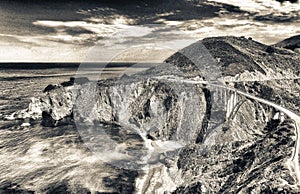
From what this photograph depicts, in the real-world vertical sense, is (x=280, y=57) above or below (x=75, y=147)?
above

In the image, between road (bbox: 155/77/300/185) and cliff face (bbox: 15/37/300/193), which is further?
cliff face (bbox: 15/37/300/193)

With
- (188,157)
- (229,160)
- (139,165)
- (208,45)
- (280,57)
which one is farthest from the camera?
(208,45)

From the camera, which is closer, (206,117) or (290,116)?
(290,116)

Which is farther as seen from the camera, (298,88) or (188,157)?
(298,88)

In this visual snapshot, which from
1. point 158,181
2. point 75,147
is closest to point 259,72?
point 158,181

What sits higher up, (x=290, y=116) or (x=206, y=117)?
(x=290, y=116)

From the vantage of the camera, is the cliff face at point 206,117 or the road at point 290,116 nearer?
the road at point 290,116

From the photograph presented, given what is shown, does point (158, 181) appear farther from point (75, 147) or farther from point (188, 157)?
point (75, 147)

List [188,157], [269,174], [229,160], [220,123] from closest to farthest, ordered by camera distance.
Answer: [269,174] → [229,160] → [188,157] → [220,123]
